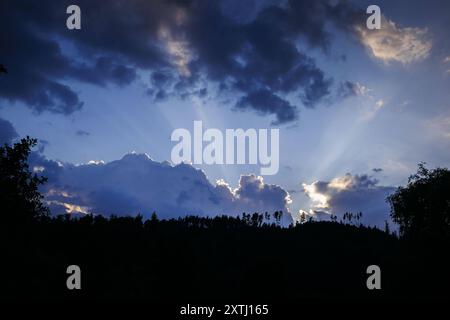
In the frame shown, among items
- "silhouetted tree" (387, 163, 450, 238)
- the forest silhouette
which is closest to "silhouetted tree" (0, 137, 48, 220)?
the forest silhouette

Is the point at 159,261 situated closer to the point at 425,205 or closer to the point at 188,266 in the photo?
the point at 188,266

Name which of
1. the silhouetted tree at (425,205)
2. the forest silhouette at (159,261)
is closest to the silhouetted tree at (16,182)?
the forest silhouette at (159,261)

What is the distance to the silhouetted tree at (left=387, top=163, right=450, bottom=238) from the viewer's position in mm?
55719

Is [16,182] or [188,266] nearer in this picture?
[16,182]

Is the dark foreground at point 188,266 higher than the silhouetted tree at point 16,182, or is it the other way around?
the silhouetted tree at point 16,182

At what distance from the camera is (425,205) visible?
58344 millimetres

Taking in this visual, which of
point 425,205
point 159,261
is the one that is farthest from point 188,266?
point 425,205

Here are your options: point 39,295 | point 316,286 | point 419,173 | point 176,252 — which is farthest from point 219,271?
point 39,295

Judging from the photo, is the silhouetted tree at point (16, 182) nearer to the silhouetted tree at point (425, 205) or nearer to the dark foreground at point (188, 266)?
the dark foreground at point (188, 266)

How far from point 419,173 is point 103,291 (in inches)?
2516

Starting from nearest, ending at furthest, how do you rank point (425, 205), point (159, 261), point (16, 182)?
1. point (16, 182)
2. point (425, 205)
3. point (159, 261)

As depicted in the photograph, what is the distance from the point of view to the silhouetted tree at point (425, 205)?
55.7 metres

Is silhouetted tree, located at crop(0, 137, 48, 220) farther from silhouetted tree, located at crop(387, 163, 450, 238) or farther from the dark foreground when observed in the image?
silhouetted tree, located at crop(387, 163, 450, 238)
